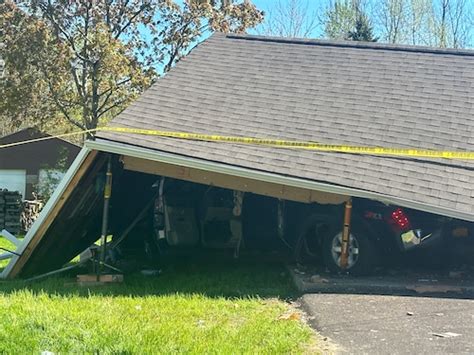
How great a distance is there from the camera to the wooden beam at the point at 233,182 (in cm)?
807

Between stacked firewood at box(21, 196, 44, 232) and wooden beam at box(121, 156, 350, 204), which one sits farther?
stacked firewood at box(21, 196, 44, 232)

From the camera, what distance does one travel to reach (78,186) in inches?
331

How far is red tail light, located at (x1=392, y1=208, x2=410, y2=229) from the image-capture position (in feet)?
25.7

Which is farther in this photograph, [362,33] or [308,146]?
[362,33]

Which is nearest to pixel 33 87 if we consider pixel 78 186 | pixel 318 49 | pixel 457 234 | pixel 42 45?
pixel 42 45

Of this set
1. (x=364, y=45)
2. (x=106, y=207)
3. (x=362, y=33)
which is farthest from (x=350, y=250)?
(x=362, y=33)

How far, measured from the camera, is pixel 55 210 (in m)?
8.34

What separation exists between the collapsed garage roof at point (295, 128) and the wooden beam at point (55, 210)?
1 centimetres

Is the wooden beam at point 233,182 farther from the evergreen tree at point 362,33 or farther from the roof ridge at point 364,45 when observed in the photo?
the evergreen tree at point 362,33

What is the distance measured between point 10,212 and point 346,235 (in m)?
15.3

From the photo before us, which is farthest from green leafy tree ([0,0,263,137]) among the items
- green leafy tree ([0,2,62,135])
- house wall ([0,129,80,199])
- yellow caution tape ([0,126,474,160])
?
yellow caution tape ([0,126,474,160])

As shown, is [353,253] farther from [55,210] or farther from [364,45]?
[364,45]

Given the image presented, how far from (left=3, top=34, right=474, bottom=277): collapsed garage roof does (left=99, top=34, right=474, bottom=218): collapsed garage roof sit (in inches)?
0.8

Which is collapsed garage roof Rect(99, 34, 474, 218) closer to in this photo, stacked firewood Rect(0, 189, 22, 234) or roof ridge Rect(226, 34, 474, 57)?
roof ridge Rect(226, 34, 474, 57)
